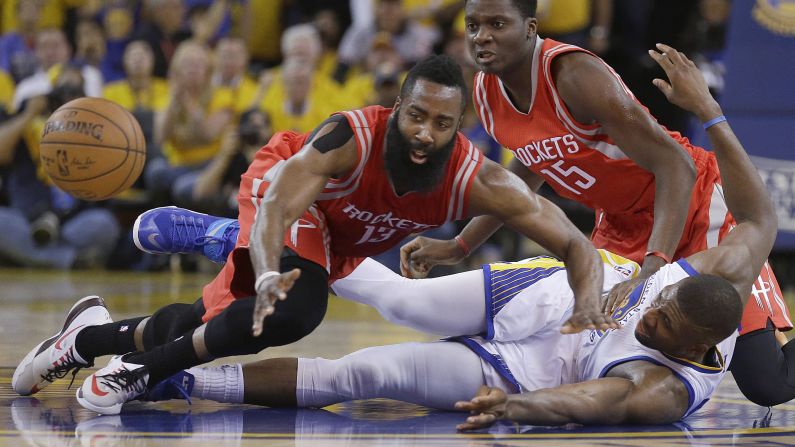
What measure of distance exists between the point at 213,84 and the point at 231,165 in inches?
51.3

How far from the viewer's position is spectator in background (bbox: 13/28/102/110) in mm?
11328

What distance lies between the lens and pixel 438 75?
4.27m

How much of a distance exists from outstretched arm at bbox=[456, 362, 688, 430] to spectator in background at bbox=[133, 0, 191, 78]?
8.92 metres

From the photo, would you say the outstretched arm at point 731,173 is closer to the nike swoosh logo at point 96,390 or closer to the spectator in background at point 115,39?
the nike swoosh logo at point 96,390

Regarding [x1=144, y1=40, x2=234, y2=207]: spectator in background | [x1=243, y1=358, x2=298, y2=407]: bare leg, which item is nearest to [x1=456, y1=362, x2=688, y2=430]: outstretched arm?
[x1=243, y1=358, x2=298, y2=407]: bare leg

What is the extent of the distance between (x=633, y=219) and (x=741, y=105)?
4.47 metres

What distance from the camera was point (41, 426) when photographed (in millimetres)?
3889

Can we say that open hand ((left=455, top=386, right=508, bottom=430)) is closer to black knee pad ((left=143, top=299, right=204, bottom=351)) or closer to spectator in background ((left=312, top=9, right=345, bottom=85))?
black knee pad ((left=143, top=299, right=204, bottom=351))

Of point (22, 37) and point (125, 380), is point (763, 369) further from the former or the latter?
point (22, 37)

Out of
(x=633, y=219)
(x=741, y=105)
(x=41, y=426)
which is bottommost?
(x=41, y=426)

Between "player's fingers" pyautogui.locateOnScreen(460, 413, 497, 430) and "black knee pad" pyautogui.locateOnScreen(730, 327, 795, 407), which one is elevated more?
"black knee pad" pyautogui.locateOnScreen(730, 327, 795, 407)

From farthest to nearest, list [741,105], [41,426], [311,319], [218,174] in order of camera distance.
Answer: [218,174] < [741,105] < [311,319] < [41,426]

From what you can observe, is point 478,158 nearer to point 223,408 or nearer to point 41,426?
point 223,408

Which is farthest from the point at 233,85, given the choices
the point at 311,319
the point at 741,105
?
the point at 311,319
